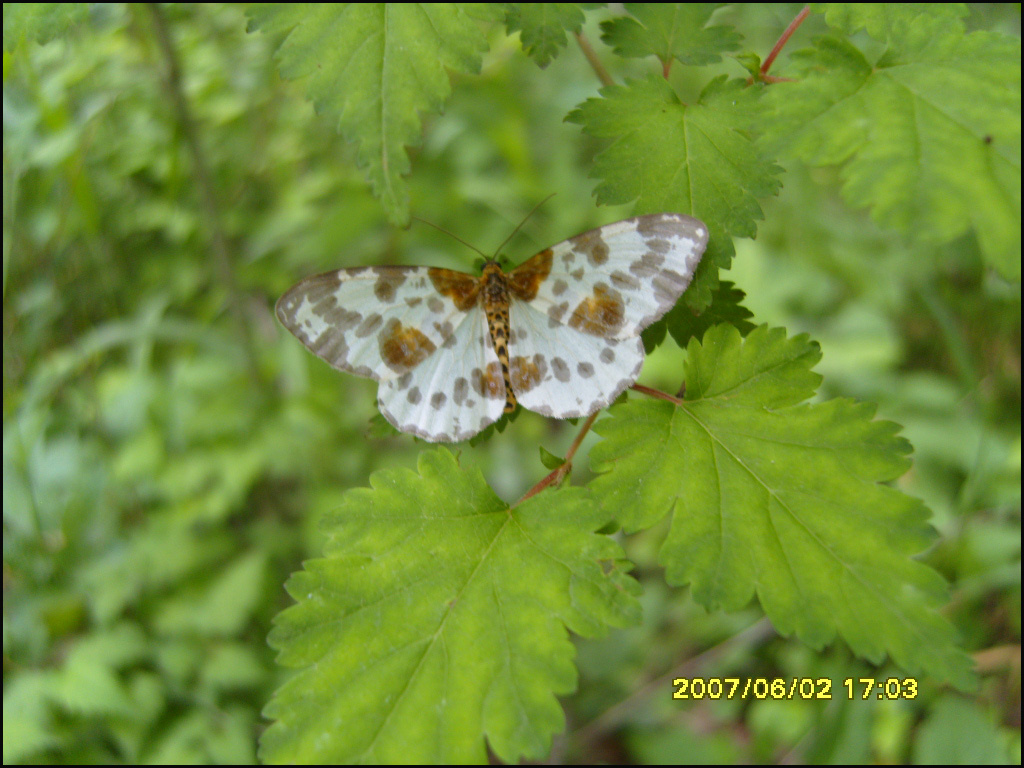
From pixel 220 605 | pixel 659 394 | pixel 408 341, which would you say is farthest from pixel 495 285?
pixel 220 605

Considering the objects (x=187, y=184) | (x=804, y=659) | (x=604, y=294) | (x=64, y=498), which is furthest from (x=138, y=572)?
(x=804, y=659)

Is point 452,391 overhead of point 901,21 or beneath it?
beneath

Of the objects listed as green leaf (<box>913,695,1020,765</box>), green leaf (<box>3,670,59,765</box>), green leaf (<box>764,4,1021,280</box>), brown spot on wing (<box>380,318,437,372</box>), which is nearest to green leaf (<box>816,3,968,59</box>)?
green leaf (<box>764,4,1021,280</box>)

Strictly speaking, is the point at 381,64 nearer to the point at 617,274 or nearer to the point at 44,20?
the point at 617,274

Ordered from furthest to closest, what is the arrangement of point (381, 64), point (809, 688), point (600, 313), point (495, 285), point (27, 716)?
point (27, 716) < point (809, 688) < point (495, 285) < point (600, 313) < point (381, 64)

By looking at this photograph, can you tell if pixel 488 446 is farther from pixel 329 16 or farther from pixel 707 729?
pixel 329 16

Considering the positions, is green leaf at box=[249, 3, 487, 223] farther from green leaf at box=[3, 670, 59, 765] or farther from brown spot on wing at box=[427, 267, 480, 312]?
green leaf at box=[3, 670, 59, 765]

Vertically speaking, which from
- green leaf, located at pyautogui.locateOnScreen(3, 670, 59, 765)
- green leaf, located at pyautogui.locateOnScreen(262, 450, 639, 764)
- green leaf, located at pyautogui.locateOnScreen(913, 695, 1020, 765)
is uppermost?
green leaf, located at pyautogui.locateOnScreen(262, 450, 639, 764)
